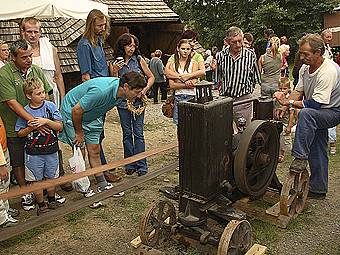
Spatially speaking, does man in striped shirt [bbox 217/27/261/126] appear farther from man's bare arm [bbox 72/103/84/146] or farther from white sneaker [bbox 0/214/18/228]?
white sneaker [bbox 0/214/18/228]

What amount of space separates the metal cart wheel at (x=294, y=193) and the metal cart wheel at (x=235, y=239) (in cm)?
73

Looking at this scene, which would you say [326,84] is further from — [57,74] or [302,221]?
[57,74]

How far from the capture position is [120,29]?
41.3 ft

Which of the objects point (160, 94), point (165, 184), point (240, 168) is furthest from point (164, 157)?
point (160, 94)

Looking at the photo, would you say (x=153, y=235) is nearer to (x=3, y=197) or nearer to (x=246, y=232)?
(x=246, y=232)

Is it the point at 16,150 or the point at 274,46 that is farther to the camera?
the point at 274,46

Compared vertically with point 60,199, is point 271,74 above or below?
above

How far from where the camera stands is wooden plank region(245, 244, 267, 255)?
3.48m

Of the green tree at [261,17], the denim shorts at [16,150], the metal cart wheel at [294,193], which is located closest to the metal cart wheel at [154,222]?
the metal cart wheel at [294,193]

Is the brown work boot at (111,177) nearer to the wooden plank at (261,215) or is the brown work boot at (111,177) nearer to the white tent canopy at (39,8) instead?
the wooden plank at (261,215)

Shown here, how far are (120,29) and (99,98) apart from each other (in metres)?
8.79

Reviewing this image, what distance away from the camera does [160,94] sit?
1319cm

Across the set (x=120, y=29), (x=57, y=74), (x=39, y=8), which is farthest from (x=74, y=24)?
(x=57, y=74)

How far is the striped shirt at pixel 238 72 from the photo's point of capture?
5172mm
